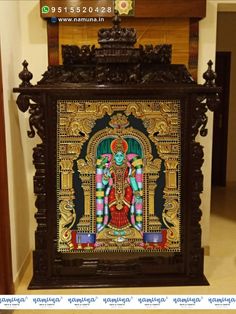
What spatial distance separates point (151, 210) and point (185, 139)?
56 cm

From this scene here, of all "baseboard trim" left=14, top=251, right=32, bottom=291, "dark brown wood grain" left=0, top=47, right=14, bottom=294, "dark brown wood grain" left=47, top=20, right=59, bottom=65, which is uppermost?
"dark brown wood grain" left=47, top=20, right=59, bottom=65

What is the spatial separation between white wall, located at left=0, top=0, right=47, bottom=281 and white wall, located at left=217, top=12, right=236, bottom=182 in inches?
138

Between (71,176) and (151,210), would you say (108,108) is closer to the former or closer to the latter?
(71,176)

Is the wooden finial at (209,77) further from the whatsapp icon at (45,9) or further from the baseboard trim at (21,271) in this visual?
the baseboard trim at (21,271)

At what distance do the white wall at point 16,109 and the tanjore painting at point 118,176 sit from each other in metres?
0.34

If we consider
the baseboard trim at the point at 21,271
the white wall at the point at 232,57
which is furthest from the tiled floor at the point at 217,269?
the white wall at the point at 232,57

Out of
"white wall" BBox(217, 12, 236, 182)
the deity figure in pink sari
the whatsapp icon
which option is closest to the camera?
the deity figure in pink sari

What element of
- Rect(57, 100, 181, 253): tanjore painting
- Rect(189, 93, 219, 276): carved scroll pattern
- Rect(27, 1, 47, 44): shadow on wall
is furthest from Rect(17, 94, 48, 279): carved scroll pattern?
Rect(189, 93, 219, 276): carved scroll pattern

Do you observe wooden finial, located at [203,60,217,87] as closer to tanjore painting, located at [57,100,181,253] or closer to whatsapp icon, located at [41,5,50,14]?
tanjore painting, located at [57,100,181,253]

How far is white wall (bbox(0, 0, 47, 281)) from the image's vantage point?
2869 mm

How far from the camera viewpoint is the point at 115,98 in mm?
2844

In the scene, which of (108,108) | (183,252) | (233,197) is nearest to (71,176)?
(108,108)

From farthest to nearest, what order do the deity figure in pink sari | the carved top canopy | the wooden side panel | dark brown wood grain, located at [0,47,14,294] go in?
1. the wooden side panel
2. the deity figure in pink sari
3. the carved top canopy
4. dark brown wood grain, located at [0,47,14,294]

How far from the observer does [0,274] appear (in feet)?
8.84
